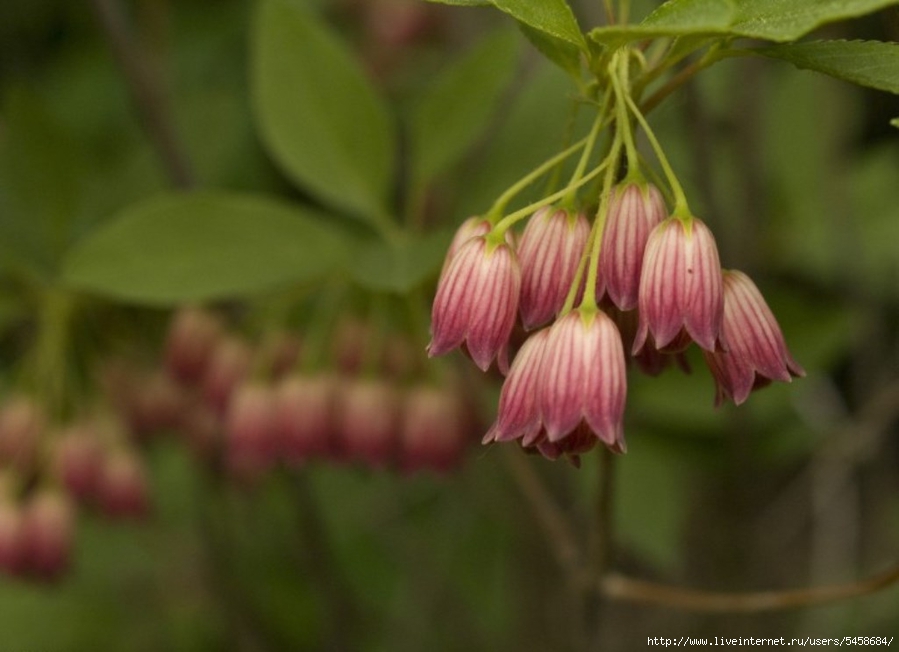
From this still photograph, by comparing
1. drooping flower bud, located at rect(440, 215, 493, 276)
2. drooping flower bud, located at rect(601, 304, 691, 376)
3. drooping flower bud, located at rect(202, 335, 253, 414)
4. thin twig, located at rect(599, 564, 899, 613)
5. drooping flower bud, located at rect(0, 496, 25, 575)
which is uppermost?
drooping flower bud, located at rect(440, 215, 493, 276)

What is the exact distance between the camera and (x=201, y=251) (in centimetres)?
145

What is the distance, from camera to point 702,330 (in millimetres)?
882

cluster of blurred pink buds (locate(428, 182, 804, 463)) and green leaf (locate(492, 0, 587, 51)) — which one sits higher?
green leaf (locate(492, 0, 587, 51))

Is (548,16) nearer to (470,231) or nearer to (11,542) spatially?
(470,231)

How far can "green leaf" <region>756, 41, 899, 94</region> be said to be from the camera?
0.84 metres

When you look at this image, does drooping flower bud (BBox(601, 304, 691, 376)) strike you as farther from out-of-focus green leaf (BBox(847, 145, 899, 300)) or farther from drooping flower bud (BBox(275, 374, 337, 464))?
out-of-focus green leaf (BBox(847, 145, 899, 300))

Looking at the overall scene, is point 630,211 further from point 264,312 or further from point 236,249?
point 264,312

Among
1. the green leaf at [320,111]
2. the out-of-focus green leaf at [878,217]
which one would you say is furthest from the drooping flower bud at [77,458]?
the out-of-focus green leaf at [878,217]

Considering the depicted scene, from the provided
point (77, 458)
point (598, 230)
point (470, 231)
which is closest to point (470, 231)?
point (470, 231)

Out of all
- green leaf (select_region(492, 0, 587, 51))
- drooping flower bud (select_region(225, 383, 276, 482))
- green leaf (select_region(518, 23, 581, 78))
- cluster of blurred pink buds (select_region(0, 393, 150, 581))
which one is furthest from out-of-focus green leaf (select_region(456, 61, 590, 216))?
cluster of blurred pink buds (select_region(0, 393, 150, 581))

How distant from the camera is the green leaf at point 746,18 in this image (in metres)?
0.75

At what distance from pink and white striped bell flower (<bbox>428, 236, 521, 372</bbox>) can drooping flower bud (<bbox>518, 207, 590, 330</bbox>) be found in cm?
2

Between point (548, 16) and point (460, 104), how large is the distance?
2.07 feet

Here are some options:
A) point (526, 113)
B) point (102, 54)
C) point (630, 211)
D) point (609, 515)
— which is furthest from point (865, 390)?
point (102, 54)
